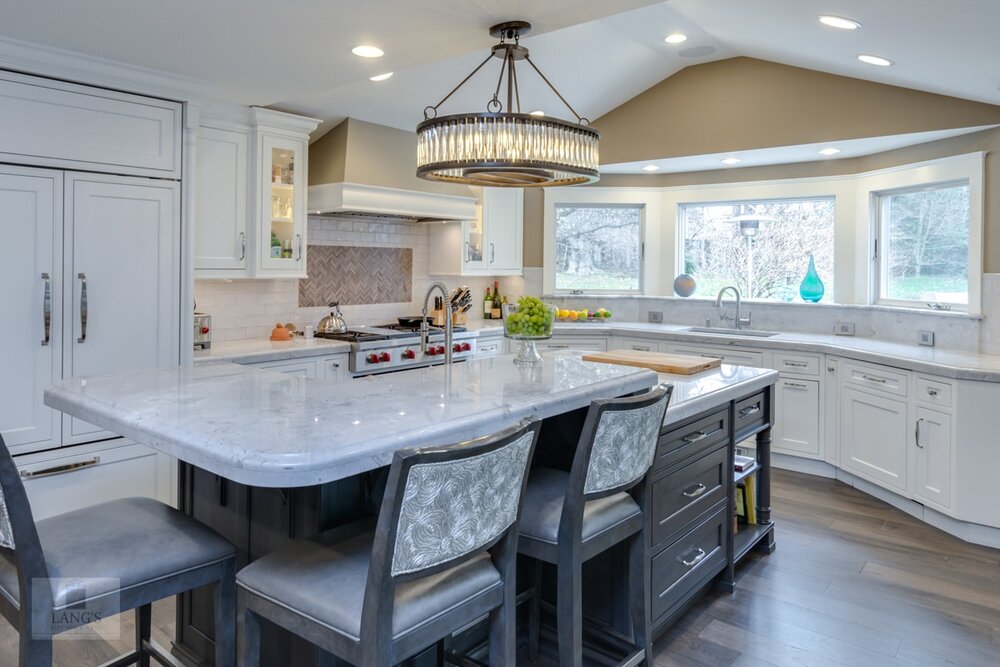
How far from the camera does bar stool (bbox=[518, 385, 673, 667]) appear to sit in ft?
6.19

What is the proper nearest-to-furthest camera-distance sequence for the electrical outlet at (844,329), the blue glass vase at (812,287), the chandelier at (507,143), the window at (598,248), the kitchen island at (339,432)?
the kitchen island at (339,432), the chandelier at (507,143), the electrical outlet at (844,329), the blue glass vase at (812,287), the window at (598,248)

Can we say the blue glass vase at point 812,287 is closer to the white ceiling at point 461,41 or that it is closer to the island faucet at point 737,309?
the island faucet at point 737,309

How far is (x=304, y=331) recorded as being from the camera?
16.1 ft

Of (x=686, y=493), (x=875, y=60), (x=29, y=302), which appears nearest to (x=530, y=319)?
(x=686, y=493)

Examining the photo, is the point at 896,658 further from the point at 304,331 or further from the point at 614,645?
the point at 304,331

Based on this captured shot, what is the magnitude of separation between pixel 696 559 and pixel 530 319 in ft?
3.92

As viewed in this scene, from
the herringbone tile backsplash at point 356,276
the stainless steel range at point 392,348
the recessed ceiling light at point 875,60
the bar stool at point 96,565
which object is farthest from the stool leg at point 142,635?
the recessed ceiling light at point 875,60

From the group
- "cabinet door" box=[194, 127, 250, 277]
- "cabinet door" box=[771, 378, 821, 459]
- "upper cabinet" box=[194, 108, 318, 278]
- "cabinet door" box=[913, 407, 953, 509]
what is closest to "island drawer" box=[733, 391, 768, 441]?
"cabinet door" box=[913, 407, 953, 509]

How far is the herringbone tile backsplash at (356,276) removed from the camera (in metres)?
5.07

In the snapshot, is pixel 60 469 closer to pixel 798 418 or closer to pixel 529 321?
pixel 529 321

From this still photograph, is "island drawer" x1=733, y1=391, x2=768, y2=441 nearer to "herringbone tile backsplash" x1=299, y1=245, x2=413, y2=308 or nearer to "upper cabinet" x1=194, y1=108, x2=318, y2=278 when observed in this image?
"upper cabinet" x1=194, y1=108, x2=318, y2=278

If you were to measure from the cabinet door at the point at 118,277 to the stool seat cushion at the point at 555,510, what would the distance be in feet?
7.44

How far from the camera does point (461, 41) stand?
113 inches

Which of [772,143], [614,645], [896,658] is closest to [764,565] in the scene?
[896,658]
